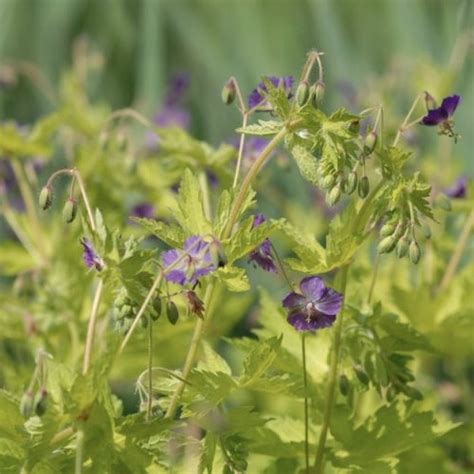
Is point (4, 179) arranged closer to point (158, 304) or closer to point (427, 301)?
point (427, 301)

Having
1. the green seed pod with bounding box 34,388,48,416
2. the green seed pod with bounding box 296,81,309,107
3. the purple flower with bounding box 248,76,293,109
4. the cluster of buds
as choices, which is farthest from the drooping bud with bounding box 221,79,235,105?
the green seed pod with bounding box 34,388,48,416

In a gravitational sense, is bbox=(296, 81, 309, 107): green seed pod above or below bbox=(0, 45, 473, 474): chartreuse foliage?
above

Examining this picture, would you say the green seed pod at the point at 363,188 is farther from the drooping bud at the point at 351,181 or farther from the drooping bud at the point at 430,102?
the drooping bud at the point at 430,102

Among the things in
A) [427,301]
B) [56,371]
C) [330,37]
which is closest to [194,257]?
[56,371]

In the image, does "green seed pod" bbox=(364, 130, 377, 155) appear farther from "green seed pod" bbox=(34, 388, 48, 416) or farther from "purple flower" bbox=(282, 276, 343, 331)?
"green seed pod" bbox=(34, 388, 48, 416)

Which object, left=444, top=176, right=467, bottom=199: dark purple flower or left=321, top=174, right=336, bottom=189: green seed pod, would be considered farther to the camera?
left=444, top=176, right=467, bottom=199: dark purple flower

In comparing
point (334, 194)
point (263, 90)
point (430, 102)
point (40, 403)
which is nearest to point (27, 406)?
point (40, 403)

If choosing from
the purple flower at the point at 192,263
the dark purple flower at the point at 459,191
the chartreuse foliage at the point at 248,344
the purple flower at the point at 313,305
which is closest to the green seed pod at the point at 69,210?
the chartreuse foliage at the point at 248,344
